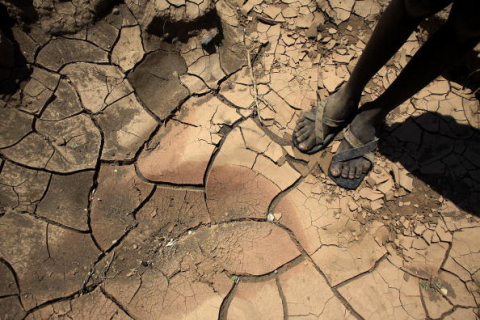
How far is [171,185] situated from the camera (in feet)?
6.70

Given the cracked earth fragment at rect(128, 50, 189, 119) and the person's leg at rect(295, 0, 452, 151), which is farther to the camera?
the cracked earth fragment at rect(128, 50, 189, 119)

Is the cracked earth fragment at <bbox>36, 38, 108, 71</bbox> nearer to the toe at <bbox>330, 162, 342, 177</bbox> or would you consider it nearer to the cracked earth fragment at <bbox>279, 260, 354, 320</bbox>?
the toe at <bbox>330, 162, 342, 177</bbox>

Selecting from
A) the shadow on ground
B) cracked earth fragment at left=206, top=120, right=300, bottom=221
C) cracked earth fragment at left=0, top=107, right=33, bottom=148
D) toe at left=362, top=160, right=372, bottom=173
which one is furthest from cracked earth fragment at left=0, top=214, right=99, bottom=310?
the shadow on ground

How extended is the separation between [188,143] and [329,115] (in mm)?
1056

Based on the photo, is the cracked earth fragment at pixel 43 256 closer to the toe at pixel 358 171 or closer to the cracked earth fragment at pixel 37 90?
the cracked earth fragment at pixel 37 90

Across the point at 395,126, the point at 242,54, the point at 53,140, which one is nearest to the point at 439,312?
the point at 395,126

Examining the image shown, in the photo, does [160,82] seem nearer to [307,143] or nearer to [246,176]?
[246,176]

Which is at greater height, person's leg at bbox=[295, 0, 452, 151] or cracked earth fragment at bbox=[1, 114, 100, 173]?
person's leg at bbox=[295, 0, 452, 151]

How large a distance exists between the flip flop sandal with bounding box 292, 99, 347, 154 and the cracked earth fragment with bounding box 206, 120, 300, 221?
0.24 m

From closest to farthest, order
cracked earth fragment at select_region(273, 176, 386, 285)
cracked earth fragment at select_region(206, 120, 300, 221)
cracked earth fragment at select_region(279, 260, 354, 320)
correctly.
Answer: cracked earth fragment at select_region(279, 260, 354, 320), cracked earth fragment at select_region(273, 176, 386, 285), cracked earth fragment at select_region(206, 120, 300, 221)

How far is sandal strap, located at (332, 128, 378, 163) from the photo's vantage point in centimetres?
207

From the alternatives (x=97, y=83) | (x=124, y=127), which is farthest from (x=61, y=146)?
(x=97, y=83)

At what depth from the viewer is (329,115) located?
2072 mm

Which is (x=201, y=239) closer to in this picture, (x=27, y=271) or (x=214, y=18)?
(x=27, y=271)
